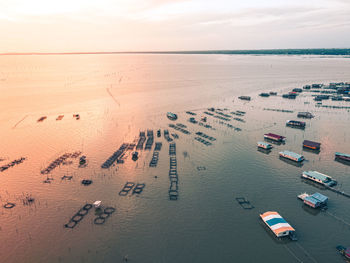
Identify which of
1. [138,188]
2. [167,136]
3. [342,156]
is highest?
[167,136]

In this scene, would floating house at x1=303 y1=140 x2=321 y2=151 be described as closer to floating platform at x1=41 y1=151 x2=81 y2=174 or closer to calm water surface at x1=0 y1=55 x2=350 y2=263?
calm water surface at x1=0 y1=55 x2=350 y2=263

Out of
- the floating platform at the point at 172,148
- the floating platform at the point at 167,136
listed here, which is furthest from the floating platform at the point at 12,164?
the floating platform at the point at 167,136

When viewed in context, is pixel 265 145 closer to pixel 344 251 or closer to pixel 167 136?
pixel 167 136

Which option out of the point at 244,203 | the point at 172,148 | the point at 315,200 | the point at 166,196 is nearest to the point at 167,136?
the point at 172,148

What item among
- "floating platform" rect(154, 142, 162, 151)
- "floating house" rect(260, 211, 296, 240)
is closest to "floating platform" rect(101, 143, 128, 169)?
"floating platform" rect(154, 142, 162, 151)

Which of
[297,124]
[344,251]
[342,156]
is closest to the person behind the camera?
[344,251]

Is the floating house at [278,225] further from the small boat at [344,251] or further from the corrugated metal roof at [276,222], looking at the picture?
the small boat at [344,251]

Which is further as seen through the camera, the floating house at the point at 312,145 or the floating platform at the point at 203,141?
the floating platform at the point at 203,141
